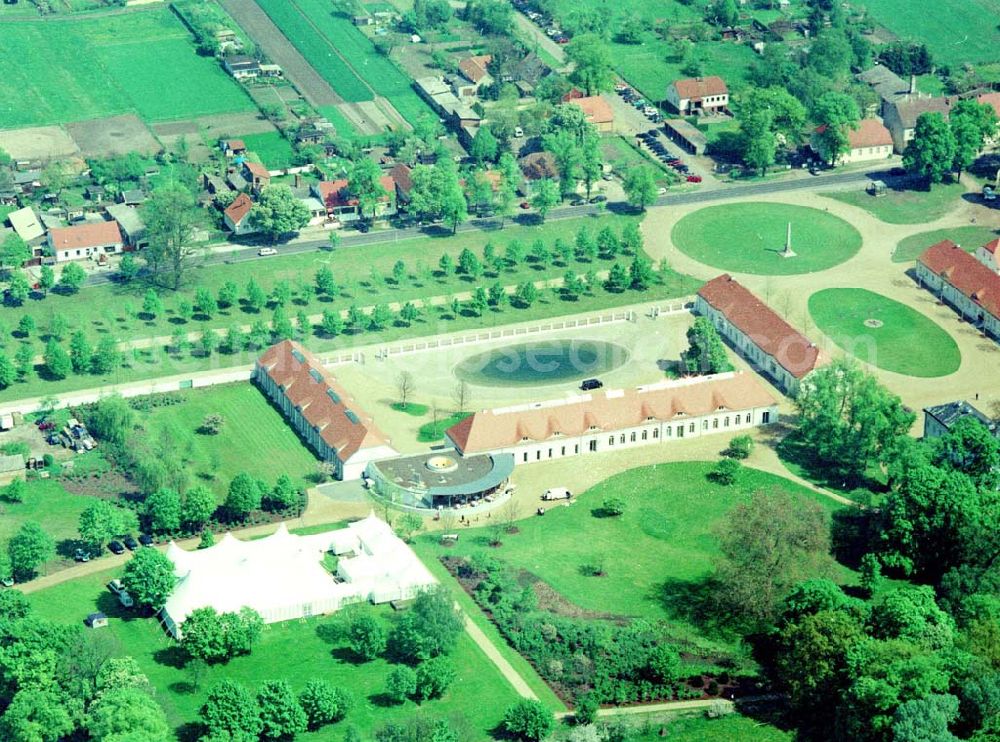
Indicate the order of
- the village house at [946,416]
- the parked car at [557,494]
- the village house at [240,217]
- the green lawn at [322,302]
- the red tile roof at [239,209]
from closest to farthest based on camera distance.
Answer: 1. the parked car at [557,494]
2. the village house at [946,416]
3. the green lawn at [322,302]
4. the village house at [240,217]
5. the red tile roof at [239,209]

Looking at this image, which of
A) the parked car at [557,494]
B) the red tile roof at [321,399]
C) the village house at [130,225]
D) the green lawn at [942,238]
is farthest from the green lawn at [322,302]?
the parked car at [557,494]

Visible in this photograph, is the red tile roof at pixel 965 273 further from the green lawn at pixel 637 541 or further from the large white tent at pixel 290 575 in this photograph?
the large white tent at pixel 290 575

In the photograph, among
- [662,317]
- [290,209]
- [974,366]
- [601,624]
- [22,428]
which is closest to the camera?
[601,624]

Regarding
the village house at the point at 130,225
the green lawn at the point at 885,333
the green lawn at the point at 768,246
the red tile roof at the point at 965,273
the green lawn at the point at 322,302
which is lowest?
the green lawn at the point at 885,333

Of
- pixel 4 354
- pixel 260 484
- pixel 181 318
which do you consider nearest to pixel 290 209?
pixel 181 318

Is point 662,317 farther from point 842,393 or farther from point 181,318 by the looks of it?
point 181,318

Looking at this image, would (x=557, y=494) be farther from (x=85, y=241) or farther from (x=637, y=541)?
(x=85, y=241)

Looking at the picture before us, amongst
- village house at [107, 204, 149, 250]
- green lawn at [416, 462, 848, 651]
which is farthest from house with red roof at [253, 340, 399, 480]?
village house at [107, 204, 149, 250]
